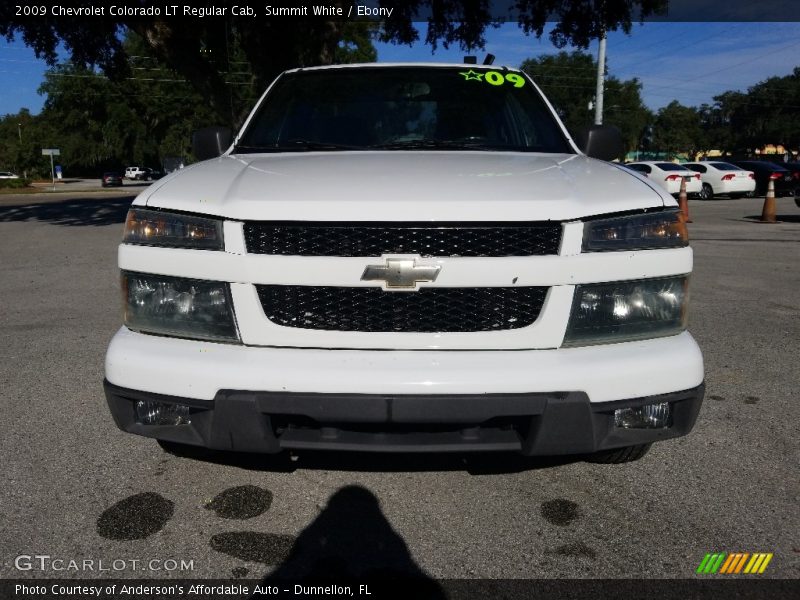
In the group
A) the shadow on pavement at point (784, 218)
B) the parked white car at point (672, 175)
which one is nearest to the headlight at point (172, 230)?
the shadow on pavement at point (784, 218)

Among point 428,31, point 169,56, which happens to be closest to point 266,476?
point 169,56

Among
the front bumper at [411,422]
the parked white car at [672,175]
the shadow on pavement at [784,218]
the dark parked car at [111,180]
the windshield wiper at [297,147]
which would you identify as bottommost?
the dark parked car at [111,180]

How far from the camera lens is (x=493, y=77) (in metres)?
3.76

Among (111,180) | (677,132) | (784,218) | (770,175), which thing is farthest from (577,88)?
(784,218)

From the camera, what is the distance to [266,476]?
107 inches

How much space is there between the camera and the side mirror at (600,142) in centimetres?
333

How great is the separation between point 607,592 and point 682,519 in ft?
1.88

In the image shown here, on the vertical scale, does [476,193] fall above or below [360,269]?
above

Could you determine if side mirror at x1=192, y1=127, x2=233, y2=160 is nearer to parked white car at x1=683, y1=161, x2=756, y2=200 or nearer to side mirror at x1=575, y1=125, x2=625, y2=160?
side mirror at x1=575, y1=125, x2=625, y2=160

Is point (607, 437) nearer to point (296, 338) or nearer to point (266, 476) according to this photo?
point (296, 338)

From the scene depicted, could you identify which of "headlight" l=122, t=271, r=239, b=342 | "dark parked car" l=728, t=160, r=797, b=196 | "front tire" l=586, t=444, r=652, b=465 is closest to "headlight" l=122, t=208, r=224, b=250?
"headlight" l=122, t=271, r=239, b=342

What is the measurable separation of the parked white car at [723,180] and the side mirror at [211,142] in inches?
908

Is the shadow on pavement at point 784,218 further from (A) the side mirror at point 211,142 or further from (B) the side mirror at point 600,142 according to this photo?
(A) the side mirror at point 211,142

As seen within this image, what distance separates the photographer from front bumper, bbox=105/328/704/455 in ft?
6.71
